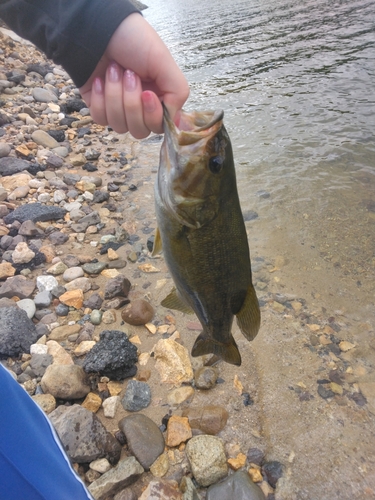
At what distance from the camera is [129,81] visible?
1975 millimetres

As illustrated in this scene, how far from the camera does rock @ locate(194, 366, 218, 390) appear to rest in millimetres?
3572

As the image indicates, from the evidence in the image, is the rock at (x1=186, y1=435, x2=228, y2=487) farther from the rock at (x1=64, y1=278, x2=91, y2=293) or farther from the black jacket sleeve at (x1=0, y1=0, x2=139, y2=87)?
the black jacket sleeve at (x1=0, y1=0, x2=139, y2=87)

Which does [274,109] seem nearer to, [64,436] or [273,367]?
[273,367]

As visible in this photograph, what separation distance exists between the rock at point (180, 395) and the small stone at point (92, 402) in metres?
0.63

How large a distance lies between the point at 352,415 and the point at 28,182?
20.2 feet

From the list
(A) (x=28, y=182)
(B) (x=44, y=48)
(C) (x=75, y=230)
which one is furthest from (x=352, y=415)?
(A) (x=28, y=182)

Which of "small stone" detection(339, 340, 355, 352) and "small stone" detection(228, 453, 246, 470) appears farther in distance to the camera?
"small stone" detection(339, 340, 355, 352)

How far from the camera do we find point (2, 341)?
364 centimetres

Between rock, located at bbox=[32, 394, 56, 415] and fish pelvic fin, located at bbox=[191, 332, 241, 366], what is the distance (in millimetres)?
1442

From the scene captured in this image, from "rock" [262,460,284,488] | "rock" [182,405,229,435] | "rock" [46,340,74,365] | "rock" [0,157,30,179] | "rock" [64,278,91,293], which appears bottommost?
"rock" [262,460,284,488]

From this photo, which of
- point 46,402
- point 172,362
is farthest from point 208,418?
point 46,402

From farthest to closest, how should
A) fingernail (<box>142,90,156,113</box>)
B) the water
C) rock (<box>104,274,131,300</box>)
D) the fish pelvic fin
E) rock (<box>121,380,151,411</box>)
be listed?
the water → rock (<box>104,274,131,300</box>) → rock (<box>121,380,151,411</box>) → the fish pelvic fin → fingernail (<box>142,90,156,113</box>)

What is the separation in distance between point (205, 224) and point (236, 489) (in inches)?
78.8

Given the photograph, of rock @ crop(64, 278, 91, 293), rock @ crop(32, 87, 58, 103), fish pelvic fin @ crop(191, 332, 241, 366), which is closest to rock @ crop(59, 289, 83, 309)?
rock @ crop(64, 278, 91, 293)
